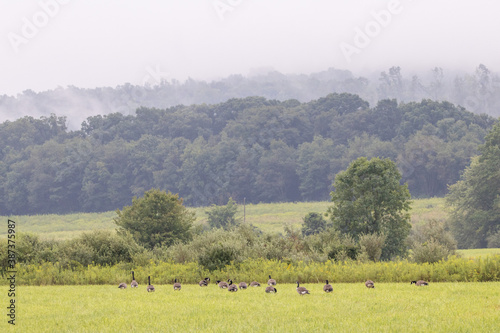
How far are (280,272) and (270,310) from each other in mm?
7926

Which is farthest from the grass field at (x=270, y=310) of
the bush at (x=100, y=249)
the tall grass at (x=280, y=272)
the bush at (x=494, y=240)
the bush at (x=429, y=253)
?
the bush at (x=494, y=240)

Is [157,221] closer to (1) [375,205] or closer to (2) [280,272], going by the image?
(1) [375,205]

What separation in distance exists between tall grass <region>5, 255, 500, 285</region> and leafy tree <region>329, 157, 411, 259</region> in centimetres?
1705

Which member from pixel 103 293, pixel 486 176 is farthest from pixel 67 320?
pixel 486 176

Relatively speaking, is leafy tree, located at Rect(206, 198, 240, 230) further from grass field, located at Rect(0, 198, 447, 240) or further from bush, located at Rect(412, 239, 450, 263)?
bush, located at Rect(412, 239, 450, 263)

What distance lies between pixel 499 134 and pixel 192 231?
48.8m

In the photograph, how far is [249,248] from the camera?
27938 mm

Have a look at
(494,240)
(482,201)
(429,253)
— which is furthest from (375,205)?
(482,201)

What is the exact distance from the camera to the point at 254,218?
3976 inches

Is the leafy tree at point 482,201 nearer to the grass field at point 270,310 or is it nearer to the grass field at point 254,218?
the grass field at point 254,218

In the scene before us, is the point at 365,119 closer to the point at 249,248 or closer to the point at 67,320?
the point at 249,248

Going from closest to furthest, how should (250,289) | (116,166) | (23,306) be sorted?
1. (23,306)
2. (250,289)
3. (116,166)

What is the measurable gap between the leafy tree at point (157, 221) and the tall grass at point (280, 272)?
38.4 ft

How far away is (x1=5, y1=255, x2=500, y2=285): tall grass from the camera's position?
2227 cm
